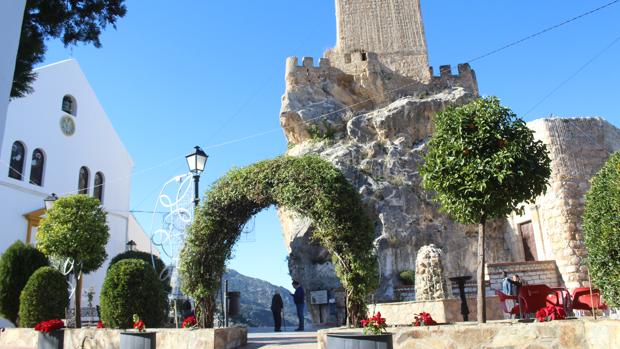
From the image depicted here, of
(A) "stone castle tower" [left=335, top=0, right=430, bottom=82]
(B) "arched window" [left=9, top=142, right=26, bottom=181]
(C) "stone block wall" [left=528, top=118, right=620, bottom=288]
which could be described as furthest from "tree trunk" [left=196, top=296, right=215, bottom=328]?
(A) "stone castle tower" [left=335, top=0, right=430, bottom=82]

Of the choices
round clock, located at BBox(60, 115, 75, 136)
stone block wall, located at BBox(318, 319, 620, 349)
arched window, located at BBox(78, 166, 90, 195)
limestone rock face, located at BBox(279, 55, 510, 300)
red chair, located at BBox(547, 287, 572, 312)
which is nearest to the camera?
stone block wall, located at BBox(318, 319, 620, 349)

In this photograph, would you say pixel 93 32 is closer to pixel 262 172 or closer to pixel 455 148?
pixel 262 172

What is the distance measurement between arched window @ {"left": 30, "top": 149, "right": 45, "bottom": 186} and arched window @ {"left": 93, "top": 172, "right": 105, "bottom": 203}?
3.12m

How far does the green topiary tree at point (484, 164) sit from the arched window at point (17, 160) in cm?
1855

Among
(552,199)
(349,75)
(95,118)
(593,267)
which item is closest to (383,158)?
(349,75)

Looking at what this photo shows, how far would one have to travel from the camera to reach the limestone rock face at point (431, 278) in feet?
37.4

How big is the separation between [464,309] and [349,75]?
77.3 feet

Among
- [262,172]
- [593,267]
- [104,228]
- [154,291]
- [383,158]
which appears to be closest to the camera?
[593,267]

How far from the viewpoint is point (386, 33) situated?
33.2 m

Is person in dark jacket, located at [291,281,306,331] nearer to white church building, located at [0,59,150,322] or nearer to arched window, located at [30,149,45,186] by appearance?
white church building, located at [0,59,150,322]

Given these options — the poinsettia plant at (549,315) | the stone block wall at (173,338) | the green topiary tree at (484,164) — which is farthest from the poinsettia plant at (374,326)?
the stone block wall at (173,338)

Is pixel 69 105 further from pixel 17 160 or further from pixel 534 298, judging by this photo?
pixel 534 298

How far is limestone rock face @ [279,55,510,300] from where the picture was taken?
2469 centimetres

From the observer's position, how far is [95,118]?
25.1 m
